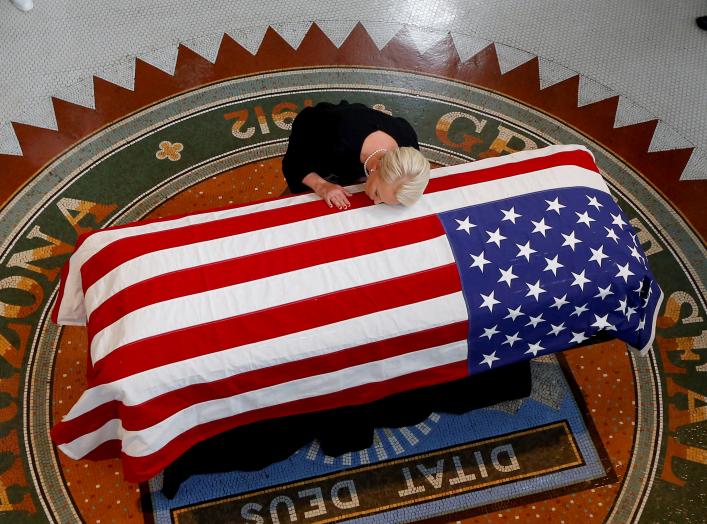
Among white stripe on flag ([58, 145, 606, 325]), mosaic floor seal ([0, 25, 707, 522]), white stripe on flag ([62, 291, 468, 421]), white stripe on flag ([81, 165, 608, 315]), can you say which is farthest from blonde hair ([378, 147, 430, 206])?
mosaic floor seal ([0, 25, 707, 522])

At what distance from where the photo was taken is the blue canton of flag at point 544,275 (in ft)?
9.29

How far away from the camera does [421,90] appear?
4605 mm

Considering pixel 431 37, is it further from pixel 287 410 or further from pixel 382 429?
pixel 287 410

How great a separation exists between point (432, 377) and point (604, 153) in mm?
2297

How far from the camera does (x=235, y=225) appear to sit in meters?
2.91

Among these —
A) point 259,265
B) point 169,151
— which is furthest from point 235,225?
point 169,151

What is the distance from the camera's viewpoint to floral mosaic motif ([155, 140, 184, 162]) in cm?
425

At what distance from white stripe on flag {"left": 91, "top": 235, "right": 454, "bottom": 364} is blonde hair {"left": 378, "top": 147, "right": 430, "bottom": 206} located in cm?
22

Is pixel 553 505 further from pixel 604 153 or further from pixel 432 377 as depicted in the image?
pixel 604 153

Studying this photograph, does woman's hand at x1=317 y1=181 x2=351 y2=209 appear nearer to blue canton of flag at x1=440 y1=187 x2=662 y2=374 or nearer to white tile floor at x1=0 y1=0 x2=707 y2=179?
blue canton of flag at x1=440 y1=187 x2=662 y2=374

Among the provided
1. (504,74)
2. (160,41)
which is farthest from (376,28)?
(160,41)

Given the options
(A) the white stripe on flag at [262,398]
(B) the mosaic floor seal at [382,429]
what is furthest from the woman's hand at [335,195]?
(B) the mosaic floor seal at [382,429]

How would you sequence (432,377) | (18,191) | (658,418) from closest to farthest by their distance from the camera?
1. (432,377)
2. (658,418)
3. (18,191)

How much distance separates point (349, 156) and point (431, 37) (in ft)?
6.75
